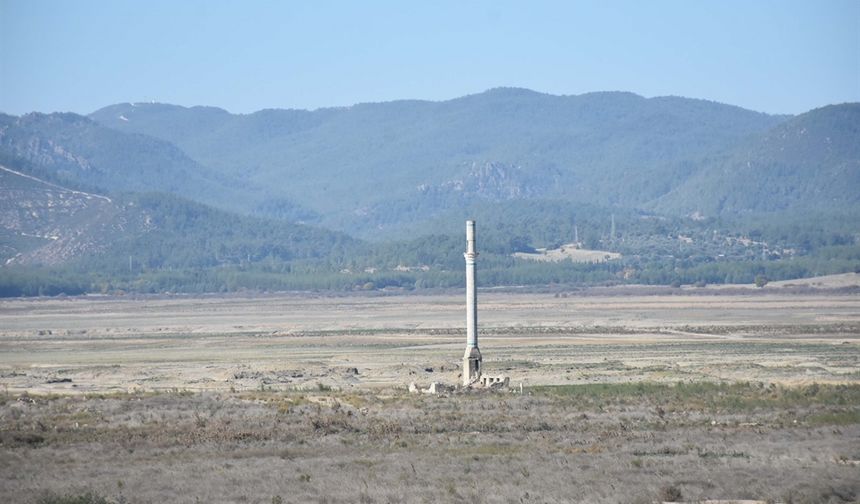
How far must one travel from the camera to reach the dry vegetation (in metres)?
35.7

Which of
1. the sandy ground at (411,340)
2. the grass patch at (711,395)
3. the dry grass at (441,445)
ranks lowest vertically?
the dry grass at (441,445)

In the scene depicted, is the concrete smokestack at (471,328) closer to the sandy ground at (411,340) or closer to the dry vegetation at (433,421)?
the sandy ground at (411,340)

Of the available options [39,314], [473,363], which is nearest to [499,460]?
[473,363]

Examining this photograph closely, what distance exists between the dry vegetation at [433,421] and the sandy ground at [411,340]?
35 cm

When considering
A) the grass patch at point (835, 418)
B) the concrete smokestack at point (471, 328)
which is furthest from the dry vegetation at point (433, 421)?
the concrete smokestack at point (471, 328)

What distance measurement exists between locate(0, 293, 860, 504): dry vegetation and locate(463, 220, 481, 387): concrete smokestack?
218 cm

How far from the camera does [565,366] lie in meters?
70.9

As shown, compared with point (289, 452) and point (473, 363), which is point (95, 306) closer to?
point (473, 363)

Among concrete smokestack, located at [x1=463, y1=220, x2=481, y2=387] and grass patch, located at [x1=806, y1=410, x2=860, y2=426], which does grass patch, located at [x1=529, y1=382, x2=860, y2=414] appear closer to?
grass patch, located at [x1=806, y1=410, x2=860, y2=426]

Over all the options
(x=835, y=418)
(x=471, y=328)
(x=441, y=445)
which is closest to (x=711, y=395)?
(x=835, y=418)

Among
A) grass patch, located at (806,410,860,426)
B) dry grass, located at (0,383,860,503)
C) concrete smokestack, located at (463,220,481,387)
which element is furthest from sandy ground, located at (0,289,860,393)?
grass patch, located at (806,410,860,426)

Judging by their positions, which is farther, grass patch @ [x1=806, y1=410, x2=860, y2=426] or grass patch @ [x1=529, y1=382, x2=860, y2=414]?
grass patch @ [x1=529, y1=382, x2=860, y2=414]

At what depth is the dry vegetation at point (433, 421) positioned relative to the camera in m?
35.7

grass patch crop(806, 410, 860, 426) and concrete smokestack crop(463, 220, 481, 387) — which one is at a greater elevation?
concrete smokestack crop(463, 220, 481, 387)
